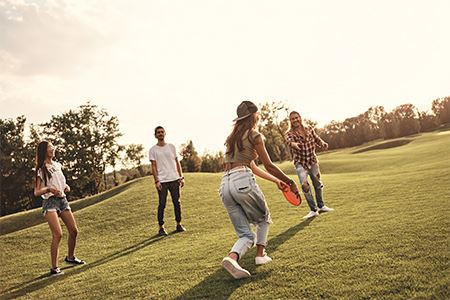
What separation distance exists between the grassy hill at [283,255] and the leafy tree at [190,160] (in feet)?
105

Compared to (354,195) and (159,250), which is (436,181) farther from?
(159,250)

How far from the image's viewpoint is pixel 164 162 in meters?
9.99

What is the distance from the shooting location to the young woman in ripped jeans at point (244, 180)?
494cm

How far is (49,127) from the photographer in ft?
A: 200

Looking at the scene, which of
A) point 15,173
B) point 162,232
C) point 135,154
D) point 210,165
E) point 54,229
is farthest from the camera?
point 135,154

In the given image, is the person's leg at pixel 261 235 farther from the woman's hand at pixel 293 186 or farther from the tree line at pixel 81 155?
the tree line at pixel 81 155

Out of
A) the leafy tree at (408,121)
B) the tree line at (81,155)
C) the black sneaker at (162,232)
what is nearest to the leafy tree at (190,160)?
the tree line at (81,155)

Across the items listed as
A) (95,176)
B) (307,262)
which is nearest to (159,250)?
(307,262)

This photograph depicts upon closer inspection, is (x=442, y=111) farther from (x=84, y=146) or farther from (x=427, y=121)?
(x=84, y=146)

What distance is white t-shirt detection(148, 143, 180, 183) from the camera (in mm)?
9977

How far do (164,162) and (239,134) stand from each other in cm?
523

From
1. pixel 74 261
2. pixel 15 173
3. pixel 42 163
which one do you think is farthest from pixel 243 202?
pixel 15 173

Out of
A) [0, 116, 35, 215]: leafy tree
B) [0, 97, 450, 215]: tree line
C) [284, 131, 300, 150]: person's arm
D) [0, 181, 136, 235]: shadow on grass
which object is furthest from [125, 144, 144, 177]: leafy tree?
[284, 131, 300, 150]: person's arm

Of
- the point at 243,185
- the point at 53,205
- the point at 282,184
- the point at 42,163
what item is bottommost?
the point at 282,184
